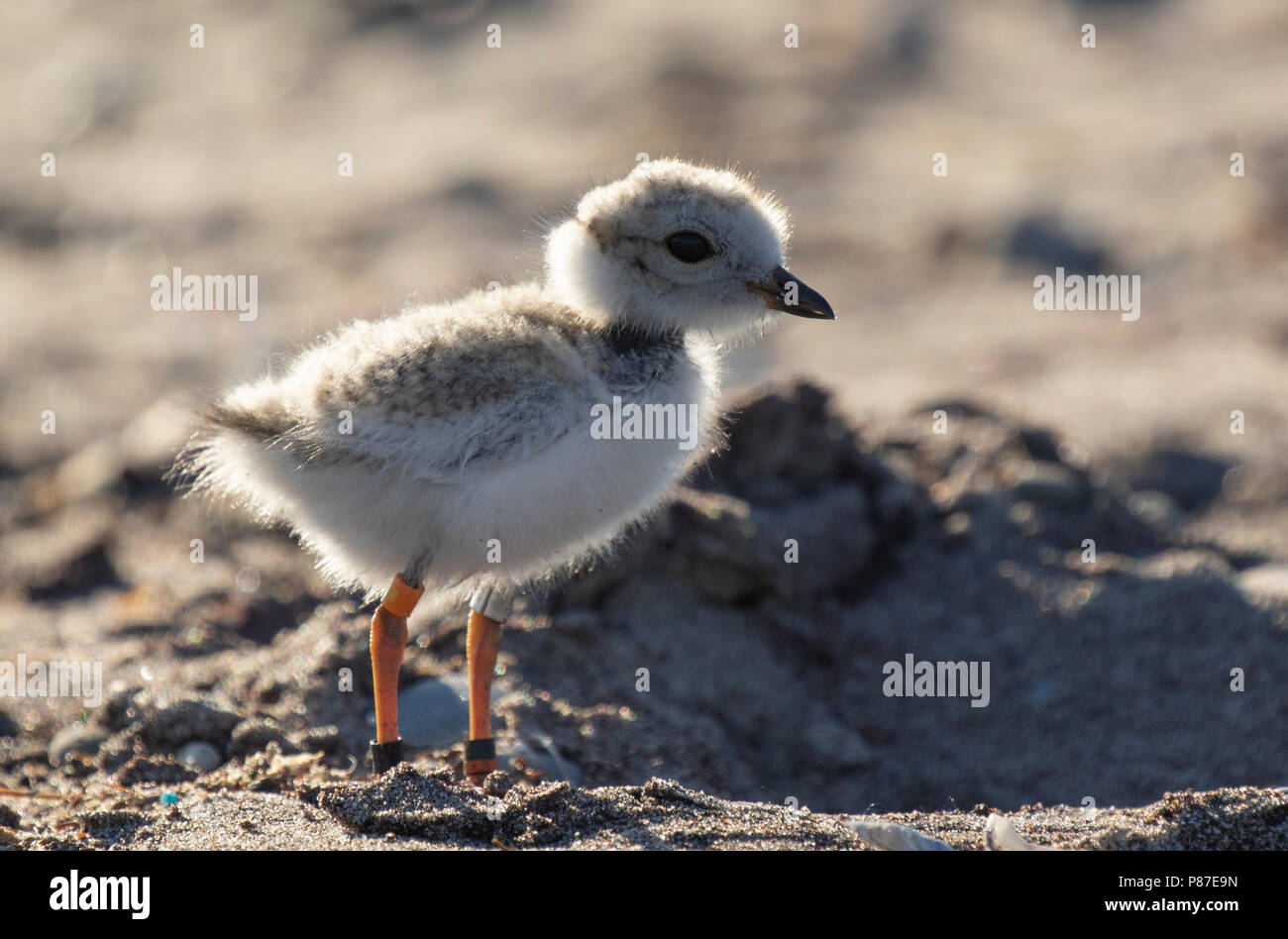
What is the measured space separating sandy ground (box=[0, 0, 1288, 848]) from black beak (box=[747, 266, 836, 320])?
0.80 m

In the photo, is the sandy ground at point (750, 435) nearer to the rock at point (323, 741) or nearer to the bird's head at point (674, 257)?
the rock at point (323, 741)

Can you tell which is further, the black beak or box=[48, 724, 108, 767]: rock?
Answer: box=[48, 724, 108, 767]: rock

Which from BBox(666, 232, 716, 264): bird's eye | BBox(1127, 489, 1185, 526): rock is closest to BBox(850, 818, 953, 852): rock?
BBox(666, 232, 716, 264): bird's eye

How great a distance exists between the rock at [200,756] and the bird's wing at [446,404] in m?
1.23

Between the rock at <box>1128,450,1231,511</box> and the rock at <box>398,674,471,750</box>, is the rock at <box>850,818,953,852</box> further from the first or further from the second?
the rock at <box>1128,450,1231,511</box>

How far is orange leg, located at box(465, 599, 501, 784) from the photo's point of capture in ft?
12.2

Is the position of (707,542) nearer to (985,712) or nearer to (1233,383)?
(985,712)

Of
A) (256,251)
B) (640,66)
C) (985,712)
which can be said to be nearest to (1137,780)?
(985,712)

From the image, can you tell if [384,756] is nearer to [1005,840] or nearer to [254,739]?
[254,739]

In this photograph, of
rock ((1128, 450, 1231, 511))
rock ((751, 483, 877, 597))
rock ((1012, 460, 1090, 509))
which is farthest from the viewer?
rock ((1128, 450, 1231, 511))

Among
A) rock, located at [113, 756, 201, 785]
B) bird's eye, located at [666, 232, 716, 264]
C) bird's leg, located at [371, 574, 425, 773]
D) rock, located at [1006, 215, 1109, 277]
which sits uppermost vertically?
rock, located at [1006, 215, 1109, 277]

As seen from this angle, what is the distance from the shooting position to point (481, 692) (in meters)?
3.80

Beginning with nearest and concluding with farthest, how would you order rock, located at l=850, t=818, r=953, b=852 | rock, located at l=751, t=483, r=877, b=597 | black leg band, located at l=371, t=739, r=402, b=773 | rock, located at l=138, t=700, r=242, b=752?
rock, located at l=850, t=818, r=953, b=852
black leg band, located at l=371, t=739, r=402, b=773
rock, located at l=138, t=700, r=242, b=752
rock, located at l=751, t=483, r=877, b=597

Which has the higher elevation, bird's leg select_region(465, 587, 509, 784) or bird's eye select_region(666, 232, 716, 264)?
bird's eye select_region(666, 232, 716, 264)
